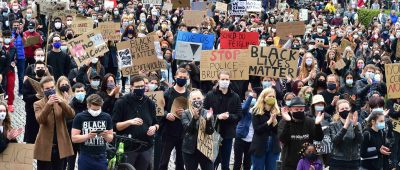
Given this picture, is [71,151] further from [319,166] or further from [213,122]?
[319,166]

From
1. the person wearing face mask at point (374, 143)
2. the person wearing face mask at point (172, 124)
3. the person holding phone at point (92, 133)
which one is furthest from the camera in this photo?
the person wearing face mask at point (172, 124)

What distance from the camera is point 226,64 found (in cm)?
1612

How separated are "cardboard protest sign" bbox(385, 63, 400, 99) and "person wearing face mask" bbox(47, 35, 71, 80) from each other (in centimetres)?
558

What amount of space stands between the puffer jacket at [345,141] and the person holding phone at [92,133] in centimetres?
284

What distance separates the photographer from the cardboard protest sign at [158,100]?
1374 centimetres

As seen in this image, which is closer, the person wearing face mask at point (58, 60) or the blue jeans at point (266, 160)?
the blue jeans at point (266, 160)

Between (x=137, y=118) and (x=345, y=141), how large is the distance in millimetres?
2589

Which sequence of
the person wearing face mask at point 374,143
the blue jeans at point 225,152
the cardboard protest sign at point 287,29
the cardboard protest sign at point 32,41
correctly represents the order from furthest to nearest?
the cardboard protest sign at point 287,29, the cardboard protest sign at point 32,41, the blue jeans at point 225,152, the person wearing face mask at point 374,143

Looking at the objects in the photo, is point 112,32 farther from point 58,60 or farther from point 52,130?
point 52,130

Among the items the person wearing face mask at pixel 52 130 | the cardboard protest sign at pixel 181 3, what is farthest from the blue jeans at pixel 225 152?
the cardboard protest sign at pixel 181 3

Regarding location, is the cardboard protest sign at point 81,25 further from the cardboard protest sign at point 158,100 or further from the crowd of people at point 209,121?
the cardboard protest sign at point 158,100

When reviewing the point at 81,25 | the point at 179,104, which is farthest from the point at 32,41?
the point at 179,104

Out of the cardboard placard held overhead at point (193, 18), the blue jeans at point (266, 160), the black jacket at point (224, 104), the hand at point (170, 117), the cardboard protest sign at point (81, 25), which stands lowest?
the blue jeans at point (266, 160)

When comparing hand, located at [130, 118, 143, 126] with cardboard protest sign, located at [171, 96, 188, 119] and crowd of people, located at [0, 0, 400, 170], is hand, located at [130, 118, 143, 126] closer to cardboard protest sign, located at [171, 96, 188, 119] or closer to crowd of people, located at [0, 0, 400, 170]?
crowd of people, located at [0, 0, 400, 170]
